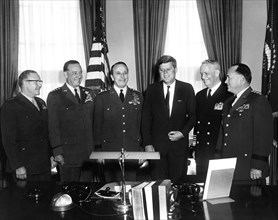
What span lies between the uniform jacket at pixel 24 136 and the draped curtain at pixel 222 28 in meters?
3.12

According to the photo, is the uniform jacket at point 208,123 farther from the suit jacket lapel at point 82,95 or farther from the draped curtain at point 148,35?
the draped curtain at point 148,35

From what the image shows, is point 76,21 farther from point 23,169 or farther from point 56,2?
point 23,169

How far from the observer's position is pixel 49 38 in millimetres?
5391

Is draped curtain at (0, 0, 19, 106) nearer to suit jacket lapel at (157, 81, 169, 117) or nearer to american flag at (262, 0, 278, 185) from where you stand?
suit jacket lapel at (157, 81, 169, 117)

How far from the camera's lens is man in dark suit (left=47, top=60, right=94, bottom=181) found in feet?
12.1

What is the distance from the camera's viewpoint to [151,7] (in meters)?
5.38

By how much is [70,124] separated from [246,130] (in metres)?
1.91

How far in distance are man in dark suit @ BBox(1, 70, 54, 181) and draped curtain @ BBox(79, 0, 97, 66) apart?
192 centimetres

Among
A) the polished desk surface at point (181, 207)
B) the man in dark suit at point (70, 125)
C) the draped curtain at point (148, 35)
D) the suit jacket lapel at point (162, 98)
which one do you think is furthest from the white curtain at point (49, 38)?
the polished desk surface at point (181, 207)

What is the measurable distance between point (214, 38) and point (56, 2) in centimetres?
263

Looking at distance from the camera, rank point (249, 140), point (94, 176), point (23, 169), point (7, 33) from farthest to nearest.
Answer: point (7, 33), point (94, 176), point (23, 169), point (249, 140)

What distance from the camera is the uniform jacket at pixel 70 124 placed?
12.2 ft

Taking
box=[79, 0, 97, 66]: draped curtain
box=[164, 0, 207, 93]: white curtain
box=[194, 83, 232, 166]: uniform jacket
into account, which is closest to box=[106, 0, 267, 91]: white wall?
box=[79, 0, 97, 66]: draped curtain

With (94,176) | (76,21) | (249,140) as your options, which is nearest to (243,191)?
(249,140)
